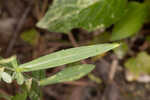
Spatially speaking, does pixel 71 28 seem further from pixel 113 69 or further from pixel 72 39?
pixel 113 69

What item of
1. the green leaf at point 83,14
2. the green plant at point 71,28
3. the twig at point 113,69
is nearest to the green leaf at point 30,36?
the green plant at point 71,28

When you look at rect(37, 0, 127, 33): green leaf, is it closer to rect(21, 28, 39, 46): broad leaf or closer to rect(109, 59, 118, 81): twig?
rect(21, 28, 39, 46): broad leaf

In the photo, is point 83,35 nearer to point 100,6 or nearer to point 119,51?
point 119,51

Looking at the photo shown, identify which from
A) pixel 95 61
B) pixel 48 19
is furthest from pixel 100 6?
pixel 95 61

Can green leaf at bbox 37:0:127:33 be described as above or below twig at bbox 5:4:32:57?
below

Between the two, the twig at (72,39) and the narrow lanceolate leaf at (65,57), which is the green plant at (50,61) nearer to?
the narrow lanceolate leaf at (65,57)

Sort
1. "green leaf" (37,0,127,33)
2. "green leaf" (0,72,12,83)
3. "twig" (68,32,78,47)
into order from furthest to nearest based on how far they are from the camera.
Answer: "twig" (68,32,78,47) < "green leaf" (37,0,127,33) < "green leaf" (0,72,12,83)

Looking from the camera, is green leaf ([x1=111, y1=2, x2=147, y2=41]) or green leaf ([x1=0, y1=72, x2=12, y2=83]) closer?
green leaf ([x1=0, y1=72, x2=12, y2=83])

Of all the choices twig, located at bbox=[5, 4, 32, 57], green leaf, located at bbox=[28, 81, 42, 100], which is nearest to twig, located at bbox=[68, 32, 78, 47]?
twig, located at bbox=[5, 4, 32, 57]
